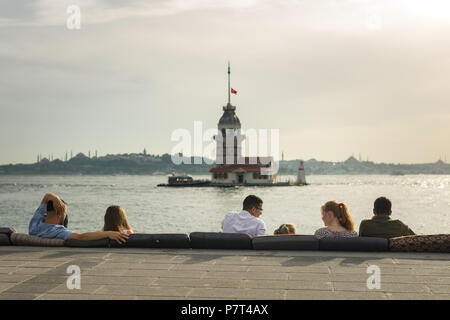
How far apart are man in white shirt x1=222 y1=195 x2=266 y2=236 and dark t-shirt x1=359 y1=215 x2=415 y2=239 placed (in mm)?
1602

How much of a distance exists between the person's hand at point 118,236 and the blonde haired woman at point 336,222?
288cm

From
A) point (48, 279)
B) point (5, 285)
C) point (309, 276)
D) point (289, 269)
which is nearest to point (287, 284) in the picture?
point (309, 276)

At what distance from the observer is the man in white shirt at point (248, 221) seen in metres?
8.14

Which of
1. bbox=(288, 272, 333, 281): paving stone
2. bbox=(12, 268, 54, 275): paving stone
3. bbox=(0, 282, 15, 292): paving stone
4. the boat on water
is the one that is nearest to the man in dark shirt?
bbox=(288, 272, 333, 281): paving stone

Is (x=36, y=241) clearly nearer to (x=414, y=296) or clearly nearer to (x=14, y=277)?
(x=14, y=277)

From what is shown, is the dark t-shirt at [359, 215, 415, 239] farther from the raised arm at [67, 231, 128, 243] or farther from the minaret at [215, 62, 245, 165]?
the minaret at [215, 62, 245, 165]

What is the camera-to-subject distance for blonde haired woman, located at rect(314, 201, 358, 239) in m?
7.46

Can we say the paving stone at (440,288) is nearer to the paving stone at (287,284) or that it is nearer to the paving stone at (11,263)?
the paving stone at (287,284)

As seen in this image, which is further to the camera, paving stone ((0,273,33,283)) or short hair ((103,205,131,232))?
short hair ((103,205,131,232))

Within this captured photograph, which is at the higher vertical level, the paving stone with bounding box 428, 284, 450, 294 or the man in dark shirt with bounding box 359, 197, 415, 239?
the man in dark shirt with bounding box 359, 197, 415, 239

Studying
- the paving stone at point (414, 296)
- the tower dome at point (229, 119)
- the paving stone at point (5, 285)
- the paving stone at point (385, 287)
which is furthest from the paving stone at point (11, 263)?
the tower dome at point (229, 119)

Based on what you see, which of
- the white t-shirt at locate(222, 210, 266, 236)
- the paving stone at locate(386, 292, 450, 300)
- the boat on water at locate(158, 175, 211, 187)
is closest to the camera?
the paving stone at locate(386, 292, 450, 300)

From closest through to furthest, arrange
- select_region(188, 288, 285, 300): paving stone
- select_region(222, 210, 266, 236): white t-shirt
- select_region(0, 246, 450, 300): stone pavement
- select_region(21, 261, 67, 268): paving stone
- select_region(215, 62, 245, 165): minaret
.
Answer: select_region(188, 288, 285, 300): paving stone
select_region(0, 246, 450, 300): stone pavement
select_region(21, 261, 67, 268): paving stone
select_region(222, 210, 266, 236): white t-shirt
select_region(215, 62, 245, 165): minaret
